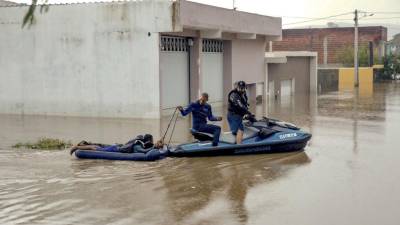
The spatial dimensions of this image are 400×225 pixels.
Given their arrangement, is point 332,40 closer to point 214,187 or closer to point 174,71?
point 174,71

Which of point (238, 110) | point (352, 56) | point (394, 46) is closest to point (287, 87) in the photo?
point (352, 56)

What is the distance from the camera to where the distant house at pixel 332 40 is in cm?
6581

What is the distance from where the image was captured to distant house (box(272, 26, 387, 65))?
65812 millimetres

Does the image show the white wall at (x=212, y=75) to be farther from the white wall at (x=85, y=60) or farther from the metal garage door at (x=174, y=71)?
the white wall at (x=85, y=60)

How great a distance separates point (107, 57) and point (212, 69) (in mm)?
7184

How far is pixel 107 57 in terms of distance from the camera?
22438 mm

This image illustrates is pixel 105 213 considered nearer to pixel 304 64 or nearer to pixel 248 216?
pixel 248 216

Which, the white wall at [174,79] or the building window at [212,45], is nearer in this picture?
the white wall at [174,79]

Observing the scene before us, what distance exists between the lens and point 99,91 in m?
22.7

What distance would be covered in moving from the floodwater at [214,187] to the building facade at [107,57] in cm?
590

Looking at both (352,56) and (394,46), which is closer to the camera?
(352,56)

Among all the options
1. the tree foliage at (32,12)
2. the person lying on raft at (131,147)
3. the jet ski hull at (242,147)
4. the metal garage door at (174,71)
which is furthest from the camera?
the metal garage door at (174,71)

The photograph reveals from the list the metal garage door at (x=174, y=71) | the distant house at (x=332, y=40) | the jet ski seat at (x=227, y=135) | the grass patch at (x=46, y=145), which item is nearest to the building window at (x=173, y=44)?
the metal garage door at (x=174, y=71)

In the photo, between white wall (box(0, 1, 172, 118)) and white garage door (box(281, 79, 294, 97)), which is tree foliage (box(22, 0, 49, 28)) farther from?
white garage door (box(281, 79, 294, 97))
